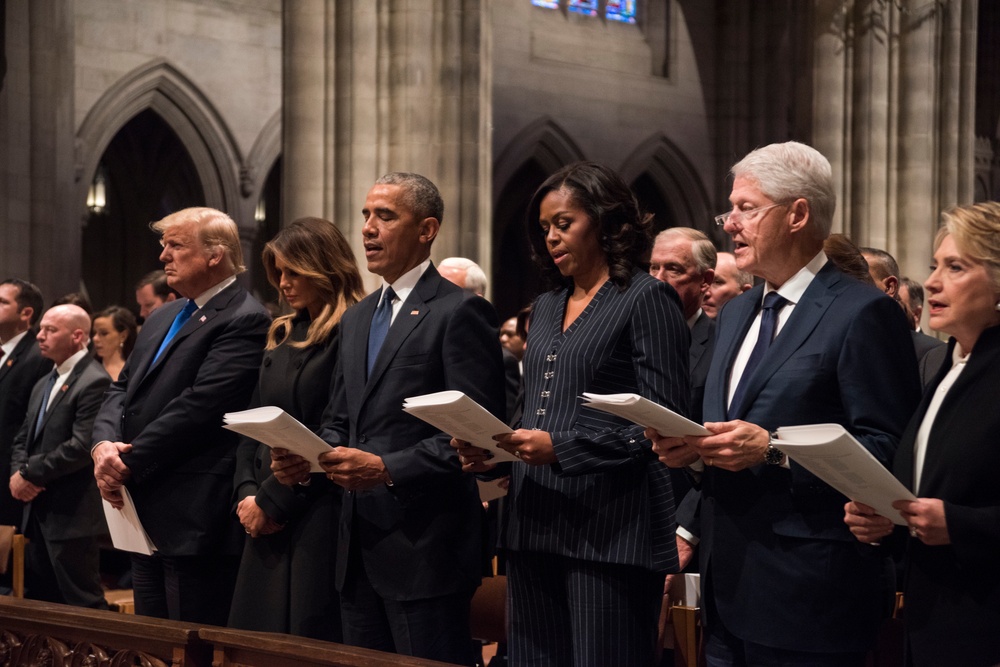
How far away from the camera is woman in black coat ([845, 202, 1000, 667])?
2254 mm

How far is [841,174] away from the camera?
12.5 m

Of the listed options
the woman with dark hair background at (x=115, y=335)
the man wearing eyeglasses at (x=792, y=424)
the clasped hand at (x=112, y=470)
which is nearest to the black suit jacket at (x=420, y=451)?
the man wearing eyeglasses at (x=792, y=424)

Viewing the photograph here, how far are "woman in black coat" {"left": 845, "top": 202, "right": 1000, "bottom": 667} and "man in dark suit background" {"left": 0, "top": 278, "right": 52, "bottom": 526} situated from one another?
507 centimetres

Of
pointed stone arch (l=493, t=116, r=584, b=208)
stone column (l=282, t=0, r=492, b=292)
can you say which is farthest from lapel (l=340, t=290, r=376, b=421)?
pointed stone arch (l=493, t=116, r=584, b=208)

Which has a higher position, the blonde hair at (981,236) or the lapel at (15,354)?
the blonde hair at (981,236)

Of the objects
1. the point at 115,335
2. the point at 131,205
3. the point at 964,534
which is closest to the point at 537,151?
the point at 131,205

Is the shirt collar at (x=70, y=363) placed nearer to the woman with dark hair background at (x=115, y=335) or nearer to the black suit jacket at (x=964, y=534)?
the woman with dark hair background at (x=115, y=335)

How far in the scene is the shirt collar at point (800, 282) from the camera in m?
2.60

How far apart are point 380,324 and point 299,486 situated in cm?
49

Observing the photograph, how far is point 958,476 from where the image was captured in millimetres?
2297

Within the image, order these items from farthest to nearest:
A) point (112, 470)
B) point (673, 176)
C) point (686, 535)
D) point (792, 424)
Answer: point (673, 176)
point (112, 470)
point (686, 535)
point (792, 424)

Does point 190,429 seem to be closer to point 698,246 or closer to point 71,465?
point 698,246

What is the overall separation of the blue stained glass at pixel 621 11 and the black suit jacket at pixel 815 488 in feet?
49.7

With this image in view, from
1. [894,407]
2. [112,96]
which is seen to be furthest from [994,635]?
[112,96]
